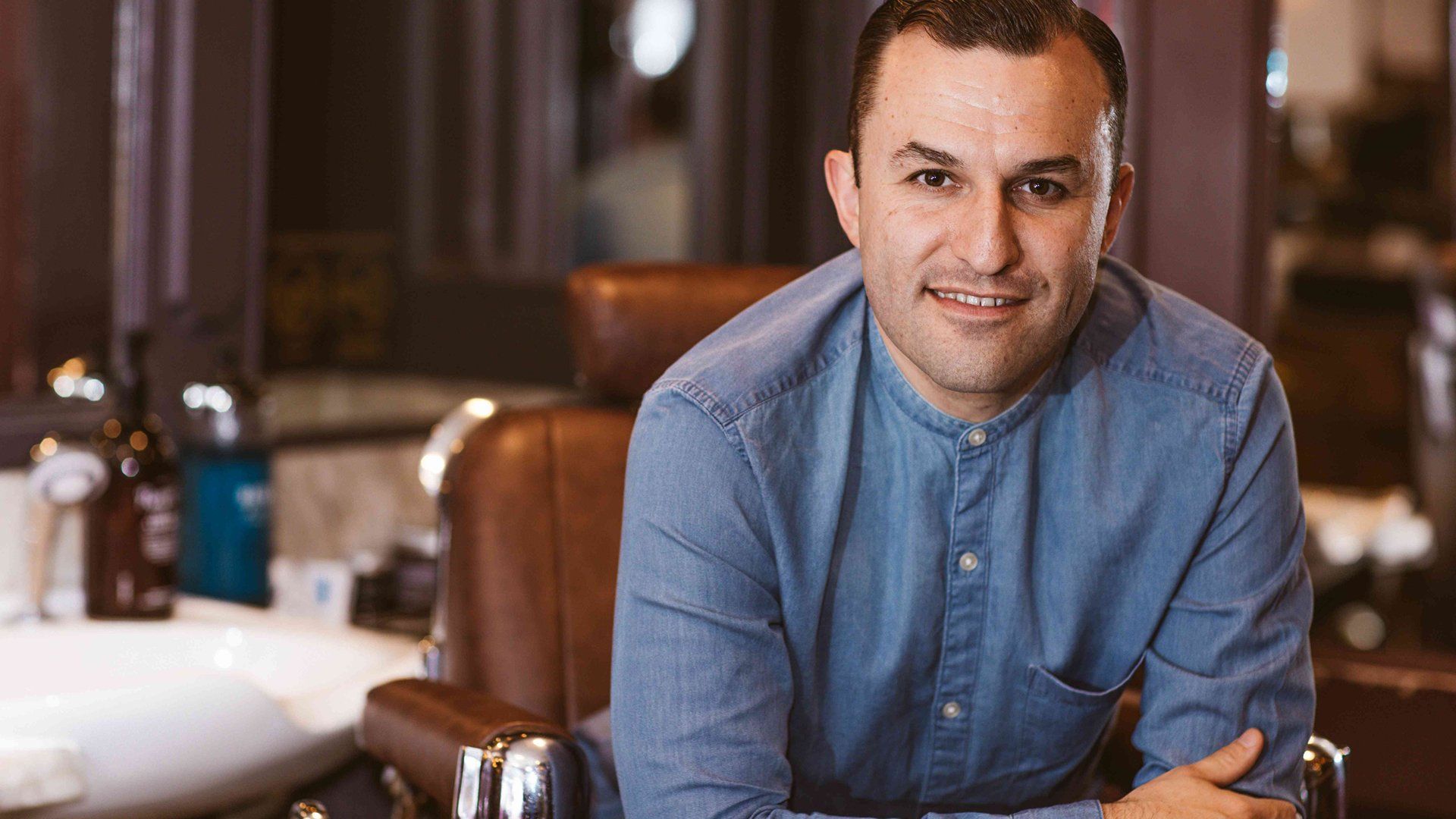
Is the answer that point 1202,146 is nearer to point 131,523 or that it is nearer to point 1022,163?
point 1022,163

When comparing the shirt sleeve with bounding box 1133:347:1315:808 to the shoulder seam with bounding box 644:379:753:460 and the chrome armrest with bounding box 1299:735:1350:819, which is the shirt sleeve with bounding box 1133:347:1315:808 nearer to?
the chrome armrest with bounding box 1299:735:1350:819

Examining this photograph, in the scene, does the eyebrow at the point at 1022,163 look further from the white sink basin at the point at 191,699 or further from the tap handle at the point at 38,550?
the tap handle at the point at 38,550

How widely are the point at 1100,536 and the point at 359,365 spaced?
5.63 ft

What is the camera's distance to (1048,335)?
1.24 meters

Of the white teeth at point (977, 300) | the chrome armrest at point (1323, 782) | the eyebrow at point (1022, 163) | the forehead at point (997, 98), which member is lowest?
the chrome armrest at point (1323, 782)

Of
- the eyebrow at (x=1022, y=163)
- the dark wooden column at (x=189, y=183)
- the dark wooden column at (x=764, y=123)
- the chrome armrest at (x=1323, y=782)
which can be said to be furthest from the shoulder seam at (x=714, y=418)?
the dark wooden column at (x=764, y=123)

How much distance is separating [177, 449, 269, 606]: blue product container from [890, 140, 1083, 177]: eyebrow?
3.71ft

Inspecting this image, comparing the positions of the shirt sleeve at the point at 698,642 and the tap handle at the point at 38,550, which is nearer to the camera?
the shirt sleeve at the point at 698,642

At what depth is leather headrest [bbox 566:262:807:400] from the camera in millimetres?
1634

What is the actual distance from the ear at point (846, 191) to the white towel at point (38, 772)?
0.87 m

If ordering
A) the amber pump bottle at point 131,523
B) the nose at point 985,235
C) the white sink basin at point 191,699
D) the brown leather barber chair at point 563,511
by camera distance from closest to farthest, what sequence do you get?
the nose at point 985,235 → the white sink basin at point 191,699 → the brown leather barber chair at point 563,511 → the amber pump bottle at point 131,523

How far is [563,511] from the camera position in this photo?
1.63 metres

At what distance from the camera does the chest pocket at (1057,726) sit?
1.36 m

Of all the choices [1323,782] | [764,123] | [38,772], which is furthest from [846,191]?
[764,123]
